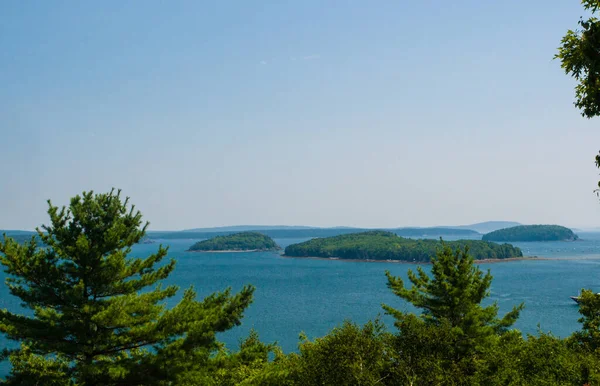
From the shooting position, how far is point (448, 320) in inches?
898

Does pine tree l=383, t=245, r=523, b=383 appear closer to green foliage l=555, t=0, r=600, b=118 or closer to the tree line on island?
the tree line on island

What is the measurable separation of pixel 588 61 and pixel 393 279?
18221 mm

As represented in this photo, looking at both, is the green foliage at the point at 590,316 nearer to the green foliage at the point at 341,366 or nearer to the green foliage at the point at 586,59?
the green foliage at the point at 341,366

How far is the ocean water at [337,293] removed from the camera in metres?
66.4

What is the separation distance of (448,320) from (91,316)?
55.7ft

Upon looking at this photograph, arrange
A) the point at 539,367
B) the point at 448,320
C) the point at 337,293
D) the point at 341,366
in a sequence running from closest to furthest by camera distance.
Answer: the point at 341,366, the point at 539,367, the point at 448,320, the point at 337,293

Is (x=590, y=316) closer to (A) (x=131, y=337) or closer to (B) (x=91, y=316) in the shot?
(A) (x=131, y=337)

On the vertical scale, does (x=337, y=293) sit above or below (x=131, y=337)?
below

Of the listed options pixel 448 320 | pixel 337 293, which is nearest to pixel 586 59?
pixel 448 320

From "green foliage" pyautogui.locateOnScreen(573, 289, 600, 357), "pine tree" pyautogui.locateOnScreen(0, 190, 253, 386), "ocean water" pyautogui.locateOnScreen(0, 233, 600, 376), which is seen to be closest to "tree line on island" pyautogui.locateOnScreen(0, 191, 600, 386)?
Answer: "pine tree" pyautogui.locateOnScreen(0, 190, 253, 386)

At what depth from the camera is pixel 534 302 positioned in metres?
84.8

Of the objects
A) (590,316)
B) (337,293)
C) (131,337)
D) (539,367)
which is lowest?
(337,293)

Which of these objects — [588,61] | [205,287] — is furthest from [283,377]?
[205,287]

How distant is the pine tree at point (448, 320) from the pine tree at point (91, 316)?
8330 mm
